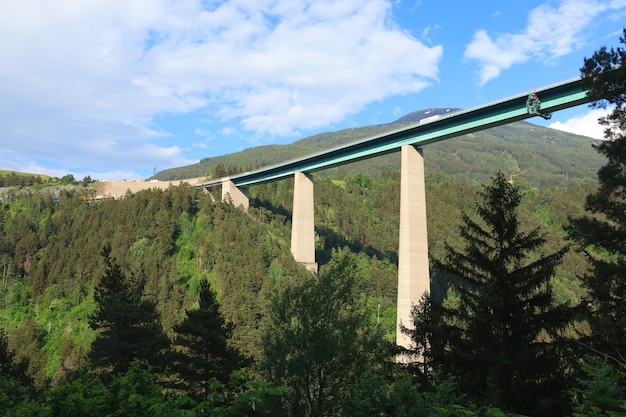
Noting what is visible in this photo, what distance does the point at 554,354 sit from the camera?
11.1m

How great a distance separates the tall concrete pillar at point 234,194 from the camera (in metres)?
77.6

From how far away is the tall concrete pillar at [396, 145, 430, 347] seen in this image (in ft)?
117

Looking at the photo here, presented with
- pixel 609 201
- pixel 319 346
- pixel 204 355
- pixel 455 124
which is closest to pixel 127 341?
pixel 204 355

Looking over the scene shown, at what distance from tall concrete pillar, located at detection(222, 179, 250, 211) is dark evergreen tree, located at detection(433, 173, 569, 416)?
65897mm

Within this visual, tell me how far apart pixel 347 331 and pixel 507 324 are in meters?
7.01

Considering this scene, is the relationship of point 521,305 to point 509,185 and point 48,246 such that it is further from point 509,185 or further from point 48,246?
point 48,246

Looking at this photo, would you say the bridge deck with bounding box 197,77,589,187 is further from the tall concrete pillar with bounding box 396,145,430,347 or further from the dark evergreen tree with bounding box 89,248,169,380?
the dark evergreen tree with bounding box 89,248,169,380

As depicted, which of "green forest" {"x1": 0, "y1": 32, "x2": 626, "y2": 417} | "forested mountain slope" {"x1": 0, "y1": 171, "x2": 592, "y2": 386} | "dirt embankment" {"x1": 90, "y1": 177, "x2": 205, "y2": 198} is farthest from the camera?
"dirt embankment" {"x1": 90, "y1": 177, "x2": 205, "y2": 198}

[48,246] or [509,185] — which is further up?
[48,246]

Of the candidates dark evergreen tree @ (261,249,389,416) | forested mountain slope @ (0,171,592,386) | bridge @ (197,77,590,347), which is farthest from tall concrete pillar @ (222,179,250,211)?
dark evergreen tree @ (261,249,389,416)

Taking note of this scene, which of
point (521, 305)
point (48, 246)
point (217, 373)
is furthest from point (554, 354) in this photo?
point (48, 246)

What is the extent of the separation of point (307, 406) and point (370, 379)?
410 inches

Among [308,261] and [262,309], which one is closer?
[262,309]

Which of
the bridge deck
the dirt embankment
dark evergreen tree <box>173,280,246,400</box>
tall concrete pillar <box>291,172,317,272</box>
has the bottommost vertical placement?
dark evergreen tree <box>173,280,246,400</box>
